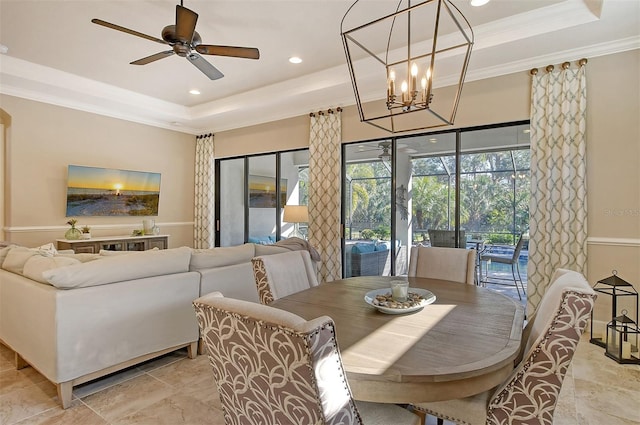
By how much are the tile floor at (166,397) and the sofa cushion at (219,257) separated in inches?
31.8

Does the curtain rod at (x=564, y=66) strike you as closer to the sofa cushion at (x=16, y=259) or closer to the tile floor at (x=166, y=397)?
the tile floor at (x=166, y=397)

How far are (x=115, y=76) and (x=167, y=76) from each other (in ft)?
2.40

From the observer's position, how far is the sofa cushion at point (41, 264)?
2334mm

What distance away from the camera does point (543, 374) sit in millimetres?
1266

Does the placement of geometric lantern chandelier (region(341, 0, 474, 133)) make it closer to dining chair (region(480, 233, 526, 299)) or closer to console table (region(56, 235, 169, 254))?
dining chair (region(480, 233, 526, 299))

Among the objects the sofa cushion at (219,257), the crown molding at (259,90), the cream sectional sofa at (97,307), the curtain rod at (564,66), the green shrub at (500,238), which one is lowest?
the cream sectional sofa at (97,307)

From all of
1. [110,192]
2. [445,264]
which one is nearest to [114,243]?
[110,192]

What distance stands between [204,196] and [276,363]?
6.37 meters

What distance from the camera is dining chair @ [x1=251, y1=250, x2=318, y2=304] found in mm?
2145

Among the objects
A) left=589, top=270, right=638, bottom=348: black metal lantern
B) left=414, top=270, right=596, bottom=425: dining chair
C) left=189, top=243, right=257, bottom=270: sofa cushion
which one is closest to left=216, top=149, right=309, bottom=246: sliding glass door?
left=189, top=243, right=257, bottom=270: sofa cushion

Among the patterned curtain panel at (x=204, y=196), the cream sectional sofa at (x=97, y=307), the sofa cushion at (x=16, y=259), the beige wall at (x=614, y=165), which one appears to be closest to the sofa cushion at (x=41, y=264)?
the cream sectional sofa at (x=97, y=307)

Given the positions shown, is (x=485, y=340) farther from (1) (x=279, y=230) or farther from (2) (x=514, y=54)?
(1) (x=279, y=230)

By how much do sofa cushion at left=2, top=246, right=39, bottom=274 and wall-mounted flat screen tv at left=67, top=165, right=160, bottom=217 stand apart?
2.82 m

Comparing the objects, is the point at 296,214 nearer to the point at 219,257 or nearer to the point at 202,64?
the point at 219,257
